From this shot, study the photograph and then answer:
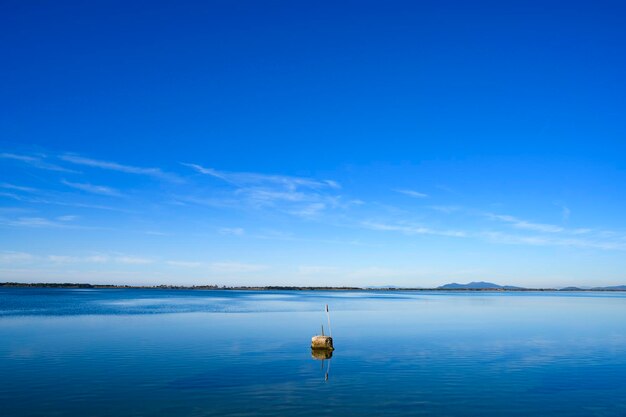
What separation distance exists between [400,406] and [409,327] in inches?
1494

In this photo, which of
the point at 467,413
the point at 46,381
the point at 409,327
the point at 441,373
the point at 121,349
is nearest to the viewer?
the point at 467,413

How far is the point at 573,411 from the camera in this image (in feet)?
71.5

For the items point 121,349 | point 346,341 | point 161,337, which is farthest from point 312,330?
point 121,349

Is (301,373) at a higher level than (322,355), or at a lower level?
lower

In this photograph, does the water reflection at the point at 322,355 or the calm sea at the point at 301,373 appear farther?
the water reflection at the point at 322,355

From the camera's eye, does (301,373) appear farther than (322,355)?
No

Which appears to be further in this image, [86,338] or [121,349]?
[86,338]

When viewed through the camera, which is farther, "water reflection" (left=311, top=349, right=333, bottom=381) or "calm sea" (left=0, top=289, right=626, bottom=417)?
"water reflection" (left=311, top=349, right=333, bottom=381)

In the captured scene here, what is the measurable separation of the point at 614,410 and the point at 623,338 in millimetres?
32537

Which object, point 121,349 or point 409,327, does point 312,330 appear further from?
point 121,349

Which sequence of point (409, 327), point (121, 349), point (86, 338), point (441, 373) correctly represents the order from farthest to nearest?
point (409, 327) → point (86, 338) → point (121, 349) → point (441, 373)

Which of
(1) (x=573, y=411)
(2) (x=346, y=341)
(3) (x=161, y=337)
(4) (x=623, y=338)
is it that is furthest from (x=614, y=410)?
(3) (x=161, y=337)

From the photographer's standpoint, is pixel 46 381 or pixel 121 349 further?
pixel 121 349

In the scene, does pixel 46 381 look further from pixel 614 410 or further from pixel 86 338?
pixel 614 410
